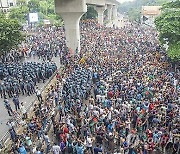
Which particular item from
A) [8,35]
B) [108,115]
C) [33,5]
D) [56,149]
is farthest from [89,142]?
[33,5]

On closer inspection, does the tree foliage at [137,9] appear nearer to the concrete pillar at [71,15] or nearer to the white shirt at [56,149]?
the concrete pillar at [71,15]

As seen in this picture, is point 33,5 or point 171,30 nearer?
point 171,30

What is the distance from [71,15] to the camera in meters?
28.1

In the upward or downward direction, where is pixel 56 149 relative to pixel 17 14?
downward

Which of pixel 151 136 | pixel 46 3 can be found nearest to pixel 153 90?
pixel 151 136

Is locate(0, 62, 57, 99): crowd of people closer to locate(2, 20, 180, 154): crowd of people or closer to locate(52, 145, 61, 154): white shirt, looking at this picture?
locate(2, 20, 180, 154): crowd of people

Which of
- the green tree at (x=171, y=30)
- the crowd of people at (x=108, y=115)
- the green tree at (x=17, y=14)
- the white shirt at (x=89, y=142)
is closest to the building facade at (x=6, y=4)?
the green tree at (x=17, y=14)

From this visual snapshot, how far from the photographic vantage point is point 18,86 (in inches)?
710

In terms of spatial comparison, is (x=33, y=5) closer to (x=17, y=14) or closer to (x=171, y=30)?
(x=17, y=14)

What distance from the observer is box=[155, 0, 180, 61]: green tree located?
80.4 ft

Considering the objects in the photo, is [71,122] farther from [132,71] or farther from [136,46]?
[136,46]

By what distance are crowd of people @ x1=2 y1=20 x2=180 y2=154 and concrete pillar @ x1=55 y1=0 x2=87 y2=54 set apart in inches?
310

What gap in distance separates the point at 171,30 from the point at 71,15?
402 inches

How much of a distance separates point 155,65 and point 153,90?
7.06 metres
